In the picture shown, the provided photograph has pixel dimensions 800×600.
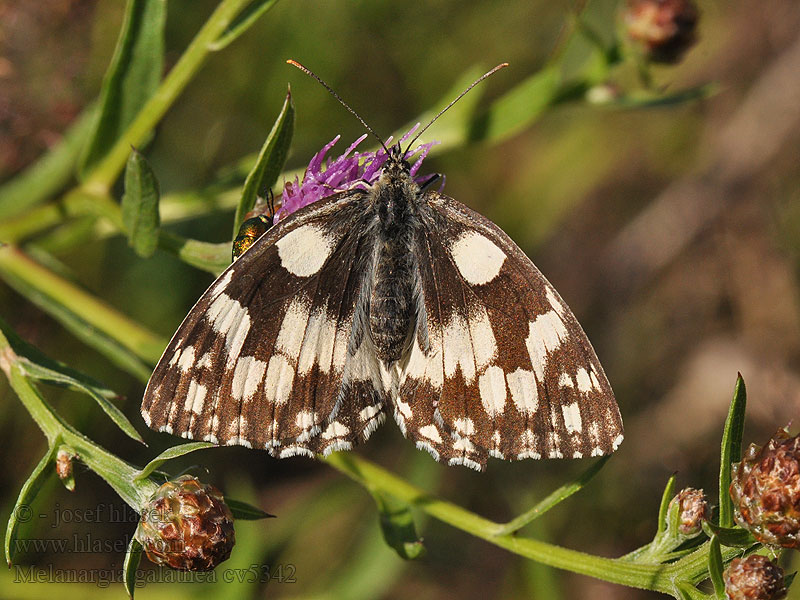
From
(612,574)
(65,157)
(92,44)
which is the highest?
(92,44)

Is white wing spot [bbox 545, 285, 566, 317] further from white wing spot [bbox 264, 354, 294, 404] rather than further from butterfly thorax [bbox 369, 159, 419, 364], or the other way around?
white wing spot [bbox 264, 354, 294, 404]

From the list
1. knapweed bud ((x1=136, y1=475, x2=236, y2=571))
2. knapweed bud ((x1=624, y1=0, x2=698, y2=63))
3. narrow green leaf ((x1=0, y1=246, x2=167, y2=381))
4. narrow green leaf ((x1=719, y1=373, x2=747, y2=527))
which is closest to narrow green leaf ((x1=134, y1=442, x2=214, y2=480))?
knapweed bud ((x1=136, y1=475, x2=236, y2=571))

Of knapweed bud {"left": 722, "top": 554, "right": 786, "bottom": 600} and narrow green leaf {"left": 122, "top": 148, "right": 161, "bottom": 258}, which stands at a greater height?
narrow green leaf {"left": 122, "top": 148, "right": 161, "bottom": 258}

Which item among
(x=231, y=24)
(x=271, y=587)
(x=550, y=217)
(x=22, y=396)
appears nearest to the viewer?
(x=22, y=396)

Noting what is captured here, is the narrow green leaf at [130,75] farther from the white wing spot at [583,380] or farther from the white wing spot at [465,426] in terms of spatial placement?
the white wing spot at [583,380]

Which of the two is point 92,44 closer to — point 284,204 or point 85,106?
point 85,106

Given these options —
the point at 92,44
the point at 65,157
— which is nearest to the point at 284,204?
the point at 65,157
